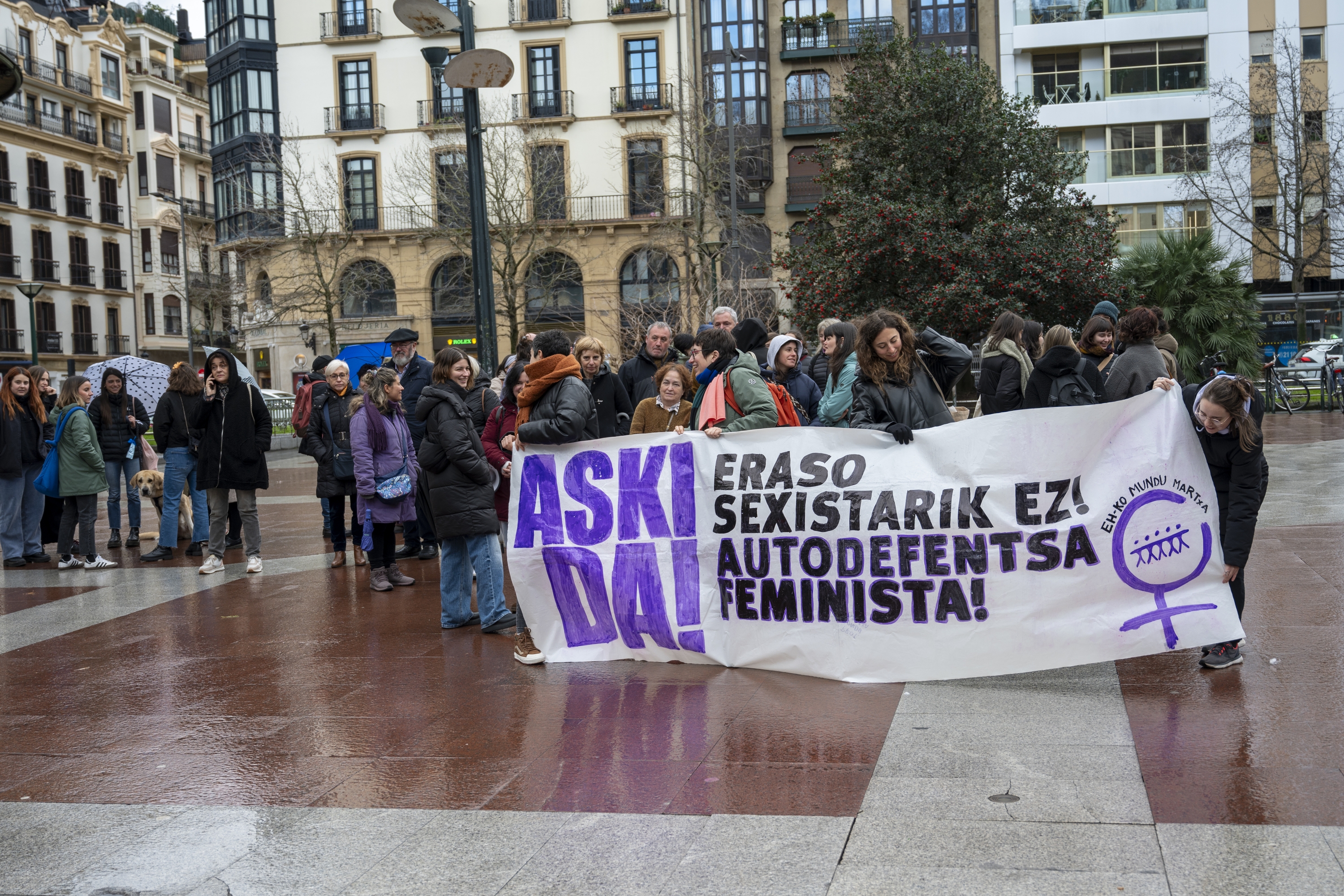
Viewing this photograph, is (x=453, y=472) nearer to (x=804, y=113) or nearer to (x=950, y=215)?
(x=950, y=215)

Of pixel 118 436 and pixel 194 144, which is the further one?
pixel 194 144

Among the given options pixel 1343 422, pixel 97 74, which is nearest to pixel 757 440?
pixel 1343 422

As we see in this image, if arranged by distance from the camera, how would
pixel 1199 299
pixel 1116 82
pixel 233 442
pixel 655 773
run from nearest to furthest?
pixel 655 773 → pixel 233 442 → pixel 1199 299 → pixel 1116 82

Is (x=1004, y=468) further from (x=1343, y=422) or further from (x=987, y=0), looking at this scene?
(x=987, y=0)

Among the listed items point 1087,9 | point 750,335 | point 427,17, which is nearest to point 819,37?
point 1087,9

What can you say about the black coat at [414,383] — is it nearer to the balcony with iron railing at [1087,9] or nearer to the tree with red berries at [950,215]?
the tree with red berries at [950,215]

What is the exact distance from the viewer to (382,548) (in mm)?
9516

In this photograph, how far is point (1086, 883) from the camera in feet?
11.5

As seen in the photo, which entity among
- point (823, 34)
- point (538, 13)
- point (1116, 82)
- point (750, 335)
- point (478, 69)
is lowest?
point (750, 335)

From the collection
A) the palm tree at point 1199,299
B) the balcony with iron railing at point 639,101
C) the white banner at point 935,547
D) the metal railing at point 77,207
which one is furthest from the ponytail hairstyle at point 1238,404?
the metal railing at point 77,207

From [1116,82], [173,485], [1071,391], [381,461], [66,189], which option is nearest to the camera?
[1071,391]

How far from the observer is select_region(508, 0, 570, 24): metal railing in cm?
4691

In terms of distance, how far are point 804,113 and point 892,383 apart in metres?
43.3

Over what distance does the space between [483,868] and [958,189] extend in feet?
78.0
